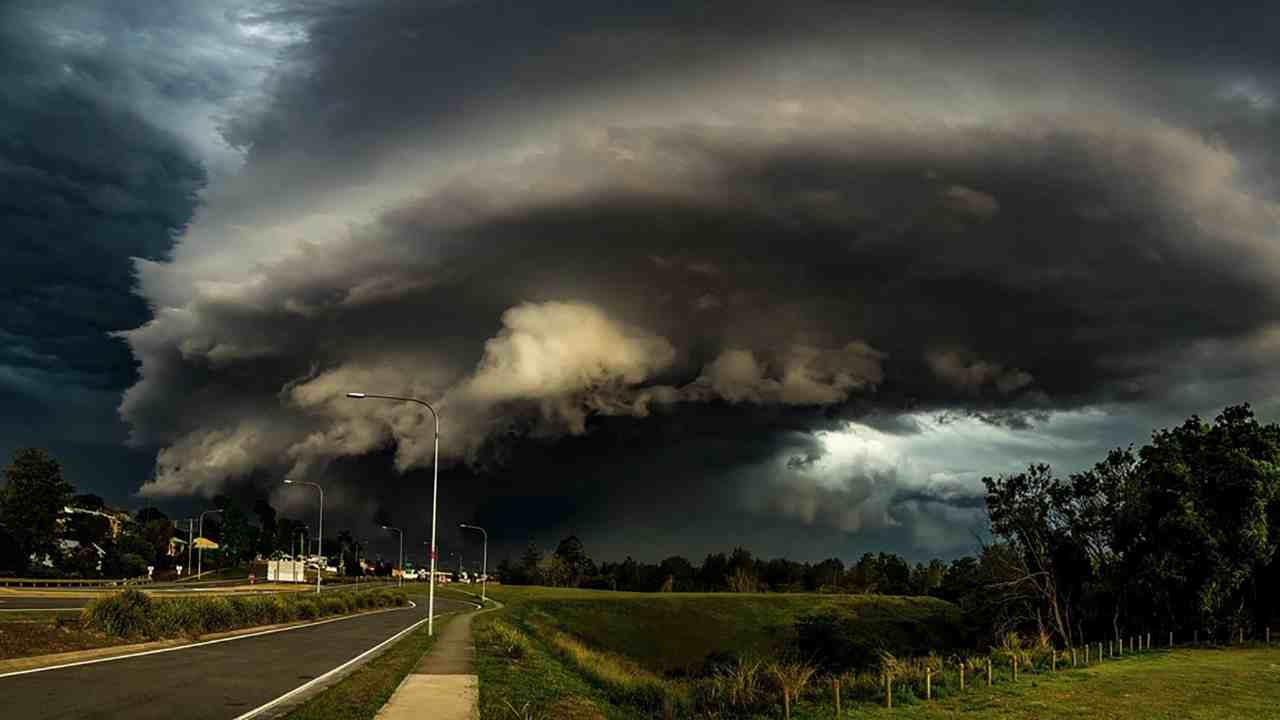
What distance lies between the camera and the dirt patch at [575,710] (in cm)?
2397

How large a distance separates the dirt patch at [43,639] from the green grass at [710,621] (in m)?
57.5

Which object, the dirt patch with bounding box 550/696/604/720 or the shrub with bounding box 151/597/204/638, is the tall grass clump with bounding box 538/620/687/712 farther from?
the shrub with bounding box 151/597/204/638

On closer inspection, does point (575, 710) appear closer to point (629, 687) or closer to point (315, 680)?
point (315, 680)

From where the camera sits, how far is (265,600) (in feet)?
176

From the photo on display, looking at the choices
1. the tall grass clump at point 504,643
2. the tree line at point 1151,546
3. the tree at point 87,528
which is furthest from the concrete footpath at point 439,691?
the tree at point 87,528

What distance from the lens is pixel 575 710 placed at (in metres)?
25.4

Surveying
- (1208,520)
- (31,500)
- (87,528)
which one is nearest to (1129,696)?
(1208,520)

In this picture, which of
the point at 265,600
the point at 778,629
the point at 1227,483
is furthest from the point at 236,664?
the point at 778,629

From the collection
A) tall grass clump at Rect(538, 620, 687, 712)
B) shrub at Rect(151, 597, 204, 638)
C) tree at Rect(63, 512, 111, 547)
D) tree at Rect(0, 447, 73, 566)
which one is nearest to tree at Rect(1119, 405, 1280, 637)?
tall grass clump at Rect(538, 620, 687, 712)

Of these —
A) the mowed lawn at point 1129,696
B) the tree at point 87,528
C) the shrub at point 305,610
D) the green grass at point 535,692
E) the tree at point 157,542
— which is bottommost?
the tree at point 157,542

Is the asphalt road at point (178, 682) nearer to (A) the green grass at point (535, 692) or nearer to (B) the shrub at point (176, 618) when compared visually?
(B) the shrub at point (176, 618)

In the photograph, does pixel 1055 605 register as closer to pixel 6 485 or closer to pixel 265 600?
pixel 265 600

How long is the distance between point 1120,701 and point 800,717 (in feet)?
39.0

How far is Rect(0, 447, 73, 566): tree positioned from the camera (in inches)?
5118
